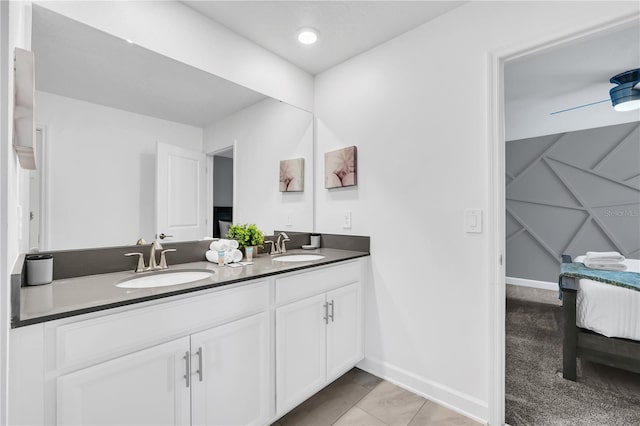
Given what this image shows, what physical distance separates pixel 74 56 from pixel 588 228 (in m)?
5.21

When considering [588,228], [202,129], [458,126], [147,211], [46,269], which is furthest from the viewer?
[588,228]

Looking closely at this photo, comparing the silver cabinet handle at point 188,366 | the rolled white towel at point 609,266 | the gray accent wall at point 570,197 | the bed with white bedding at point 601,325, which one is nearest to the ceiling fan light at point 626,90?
the gray accent wall at point 570,197

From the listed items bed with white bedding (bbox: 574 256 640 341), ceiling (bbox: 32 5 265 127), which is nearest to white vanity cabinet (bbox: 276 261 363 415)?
ceiling (bbox: 32 5 265 127)

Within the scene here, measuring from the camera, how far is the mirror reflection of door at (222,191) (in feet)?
6.53

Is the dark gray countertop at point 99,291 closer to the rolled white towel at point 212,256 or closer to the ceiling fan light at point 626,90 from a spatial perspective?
the rolled white towel at point 212,256

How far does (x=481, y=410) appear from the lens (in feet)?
5.42

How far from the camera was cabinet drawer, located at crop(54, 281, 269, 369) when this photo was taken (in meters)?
0.94

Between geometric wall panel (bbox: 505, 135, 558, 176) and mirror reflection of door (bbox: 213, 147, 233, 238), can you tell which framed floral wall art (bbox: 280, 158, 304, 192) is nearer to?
mirror reflection of door (bbox: 213, 147, 233, 238)

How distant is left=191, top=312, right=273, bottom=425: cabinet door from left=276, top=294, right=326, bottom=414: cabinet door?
2.8 inches

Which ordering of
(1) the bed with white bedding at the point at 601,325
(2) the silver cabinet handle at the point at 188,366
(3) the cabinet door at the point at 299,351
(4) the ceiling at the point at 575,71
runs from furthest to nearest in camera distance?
(4) the ceiling at the point at 575,71, (1) the bed with white bedding at the point at 601,325, (3) the cabinet door at the point at 299,351, (2) the silver cabinet handle at the point at 188,366

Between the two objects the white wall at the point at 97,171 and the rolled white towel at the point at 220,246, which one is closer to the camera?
the white wall at the point at 97,171

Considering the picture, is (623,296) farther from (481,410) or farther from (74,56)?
(74,56)

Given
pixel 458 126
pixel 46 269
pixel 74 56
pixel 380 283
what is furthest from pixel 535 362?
pixel 74 56

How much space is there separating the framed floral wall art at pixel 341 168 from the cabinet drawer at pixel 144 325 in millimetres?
1132
